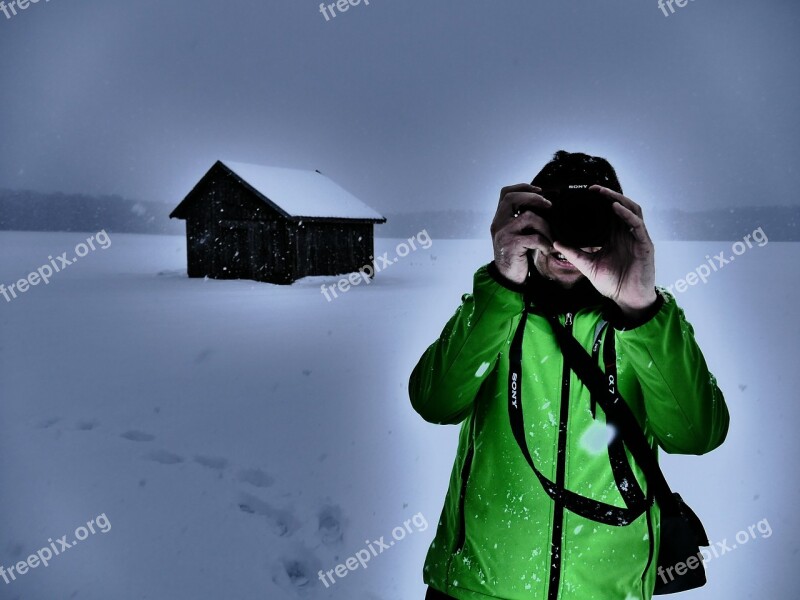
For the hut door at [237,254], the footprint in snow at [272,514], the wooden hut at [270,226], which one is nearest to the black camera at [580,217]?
the footprint in snow at [272,514]

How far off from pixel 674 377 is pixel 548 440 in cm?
31

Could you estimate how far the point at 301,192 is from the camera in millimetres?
16453

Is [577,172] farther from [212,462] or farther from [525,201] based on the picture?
[212,462]

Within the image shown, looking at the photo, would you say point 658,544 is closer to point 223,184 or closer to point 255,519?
point 255,519

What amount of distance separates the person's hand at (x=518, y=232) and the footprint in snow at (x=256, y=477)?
2.68m

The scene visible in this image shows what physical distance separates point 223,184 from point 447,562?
16.4 metres

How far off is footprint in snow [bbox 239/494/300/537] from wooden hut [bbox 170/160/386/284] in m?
11.9

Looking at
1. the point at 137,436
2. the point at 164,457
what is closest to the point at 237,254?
the point at 137,436

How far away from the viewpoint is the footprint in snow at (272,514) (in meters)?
2.97

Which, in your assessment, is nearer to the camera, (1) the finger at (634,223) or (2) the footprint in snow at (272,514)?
(1) the finger at (634,223)

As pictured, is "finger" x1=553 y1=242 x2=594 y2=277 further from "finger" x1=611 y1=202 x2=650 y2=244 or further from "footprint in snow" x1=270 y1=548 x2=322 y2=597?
"footprint in snow" x1=270 y1=548 x2=322 y2=597

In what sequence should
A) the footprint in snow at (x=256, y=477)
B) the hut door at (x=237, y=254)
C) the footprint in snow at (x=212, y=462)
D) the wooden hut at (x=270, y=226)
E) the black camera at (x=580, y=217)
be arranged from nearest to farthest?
the black camera at (x=580, y=217), the footprint in snow at (x=256, y=477), the footprint in snow at (x=212, y=462), the wooden hut at (x=270, y=226), the hut door at (x=237, y=254)

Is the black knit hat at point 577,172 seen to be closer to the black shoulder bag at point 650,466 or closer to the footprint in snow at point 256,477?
the black shoulder bag at point 650,466

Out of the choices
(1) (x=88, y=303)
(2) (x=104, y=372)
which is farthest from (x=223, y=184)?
(2) (x=104, y=372)
